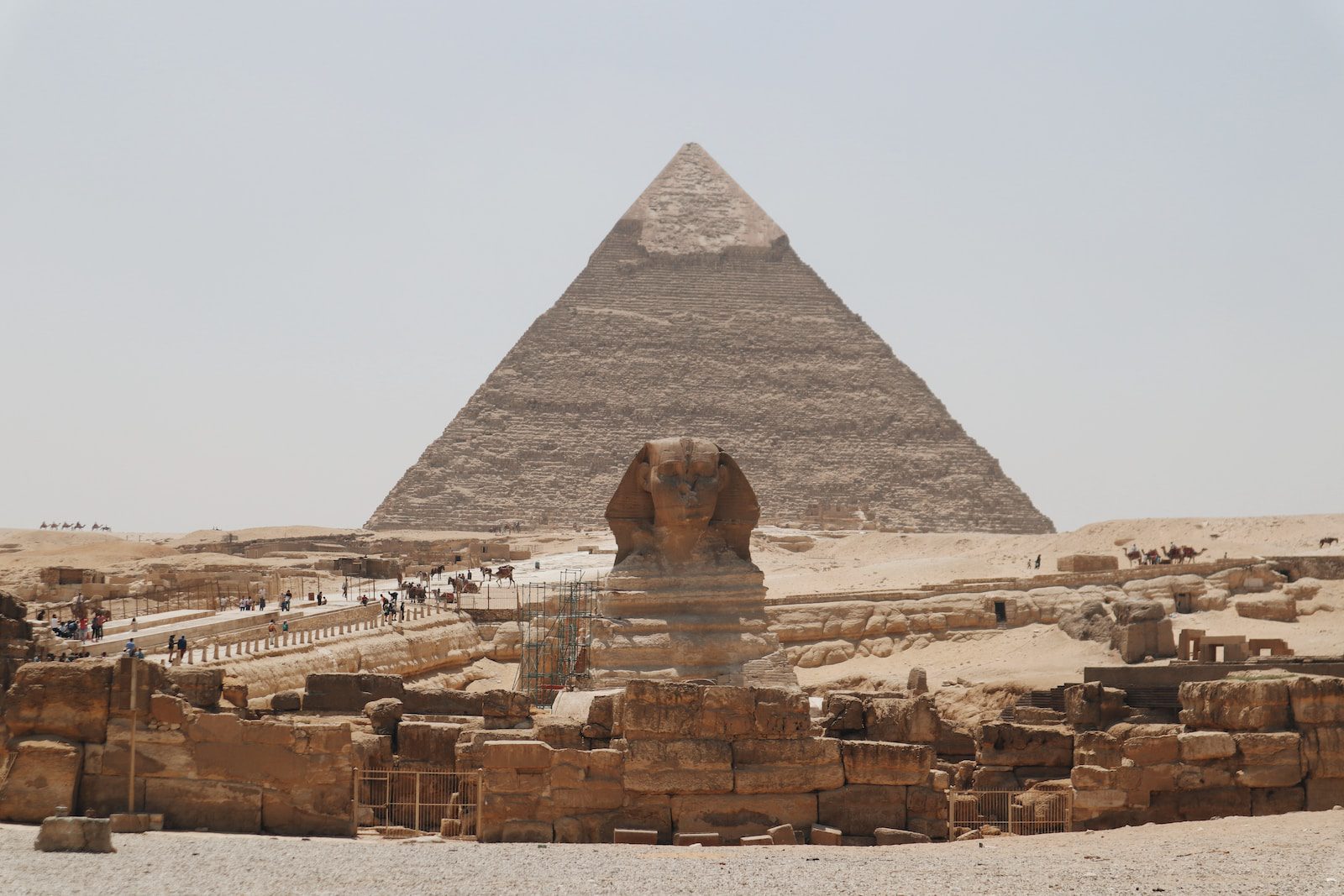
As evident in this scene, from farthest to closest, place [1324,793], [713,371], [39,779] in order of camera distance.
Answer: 1. [713,371]
2. [1324,793]
3. [39,779]

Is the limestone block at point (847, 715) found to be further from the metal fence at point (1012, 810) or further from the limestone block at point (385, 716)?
the limestone block at point (385, 716)

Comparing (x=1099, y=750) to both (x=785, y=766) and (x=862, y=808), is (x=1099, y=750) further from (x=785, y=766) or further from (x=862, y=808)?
(x=785, y=766)

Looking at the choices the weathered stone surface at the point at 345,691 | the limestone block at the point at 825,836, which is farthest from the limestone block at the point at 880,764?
the weathered stone surface at the point at 345,691

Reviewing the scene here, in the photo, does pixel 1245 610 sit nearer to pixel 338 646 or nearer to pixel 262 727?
pixel 338 646

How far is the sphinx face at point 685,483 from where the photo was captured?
12.8 meters

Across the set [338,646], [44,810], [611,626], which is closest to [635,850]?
[44,810]

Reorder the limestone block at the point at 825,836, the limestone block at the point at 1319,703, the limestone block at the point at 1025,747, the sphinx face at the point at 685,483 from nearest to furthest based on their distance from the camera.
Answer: the limestone block at the point at 825,836, the limestone block at the point at 1319,703, the limestone block at the point at 1025,747, the sphinx face at the point at 685,483

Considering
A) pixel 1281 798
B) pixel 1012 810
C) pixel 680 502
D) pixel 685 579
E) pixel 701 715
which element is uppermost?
pixel 680 502

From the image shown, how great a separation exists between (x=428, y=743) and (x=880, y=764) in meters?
1.82

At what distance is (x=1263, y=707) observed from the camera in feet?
24.4

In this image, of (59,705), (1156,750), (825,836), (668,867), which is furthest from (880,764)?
(59,705)

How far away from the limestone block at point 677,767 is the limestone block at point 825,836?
0.31 meters

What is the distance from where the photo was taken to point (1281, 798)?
729 centimetres

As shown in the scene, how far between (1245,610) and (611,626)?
35.3 feet
